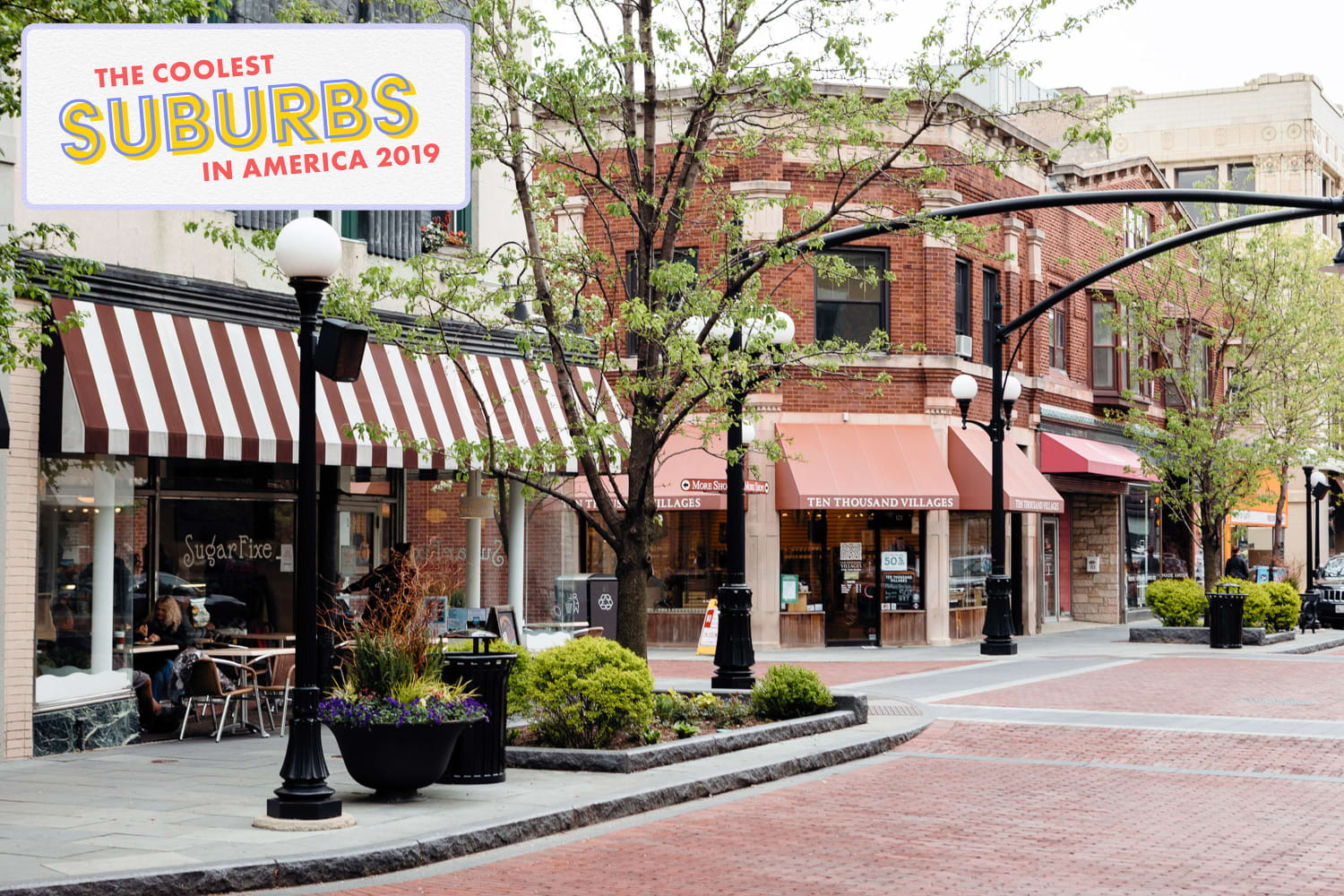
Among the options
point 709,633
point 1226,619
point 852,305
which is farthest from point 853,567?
point 1226,619

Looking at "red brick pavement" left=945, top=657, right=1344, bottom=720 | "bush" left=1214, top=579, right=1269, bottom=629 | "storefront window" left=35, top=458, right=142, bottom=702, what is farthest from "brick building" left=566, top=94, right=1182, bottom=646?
"storefront window" left=35, top=458, right=142, bottom=702

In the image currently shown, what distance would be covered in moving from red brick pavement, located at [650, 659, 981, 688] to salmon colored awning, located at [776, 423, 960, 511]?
356cm

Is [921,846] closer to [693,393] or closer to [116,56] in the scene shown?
[693,393]

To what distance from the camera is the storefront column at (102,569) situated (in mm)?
13766

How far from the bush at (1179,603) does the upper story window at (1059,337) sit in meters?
7.27

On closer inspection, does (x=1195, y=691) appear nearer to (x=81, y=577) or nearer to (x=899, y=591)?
(x=899, y=591)

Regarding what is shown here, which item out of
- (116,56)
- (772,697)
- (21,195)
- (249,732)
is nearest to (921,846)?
(772,697)

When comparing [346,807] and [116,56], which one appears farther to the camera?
[346,807]

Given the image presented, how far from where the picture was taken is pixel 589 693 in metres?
12.1

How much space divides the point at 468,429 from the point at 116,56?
362 inches

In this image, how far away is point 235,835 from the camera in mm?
9195

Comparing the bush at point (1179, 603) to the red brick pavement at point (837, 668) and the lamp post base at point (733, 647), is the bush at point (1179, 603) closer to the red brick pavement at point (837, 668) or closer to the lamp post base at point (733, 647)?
the red brick pavement at point (837, 668)

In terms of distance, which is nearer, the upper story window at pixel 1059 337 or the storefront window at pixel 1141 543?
the upper story window at pixel 1059 337

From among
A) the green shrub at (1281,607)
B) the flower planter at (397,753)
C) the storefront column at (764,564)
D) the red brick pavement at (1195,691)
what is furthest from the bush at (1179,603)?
the flower planter at (397,753)
